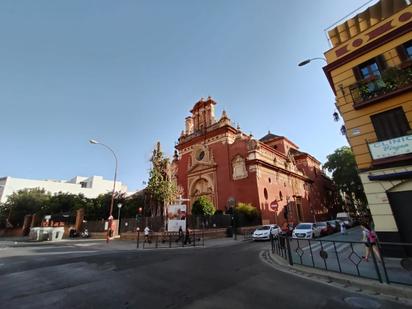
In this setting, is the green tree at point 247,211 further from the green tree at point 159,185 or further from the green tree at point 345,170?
the green tree at point 345,170

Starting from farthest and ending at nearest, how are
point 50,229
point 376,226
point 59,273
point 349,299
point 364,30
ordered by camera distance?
point 50,229, point 364,30, point 376,226, point 59,273, point 349,299

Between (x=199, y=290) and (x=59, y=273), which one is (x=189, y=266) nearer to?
(x=199, y=290)

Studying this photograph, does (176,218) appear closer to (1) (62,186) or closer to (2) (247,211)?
(2) (247,211)

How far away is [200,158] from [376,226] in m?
28.0

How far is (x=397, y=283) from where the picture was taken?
5938 millimetres

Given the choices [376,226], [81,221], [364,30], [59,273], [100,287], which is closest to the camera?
[100,287]

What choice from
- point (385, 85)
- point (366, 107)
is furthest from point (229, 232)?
point (385, 85)

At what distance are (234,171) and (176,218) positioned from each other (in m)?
13.1

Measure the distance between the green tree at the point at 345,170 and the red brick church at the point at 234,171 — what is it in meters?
5.52

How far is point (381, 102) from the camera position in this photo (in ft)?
35.3

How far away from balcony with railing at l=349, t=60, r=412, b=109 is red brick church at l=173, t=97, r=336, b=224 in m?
17.5

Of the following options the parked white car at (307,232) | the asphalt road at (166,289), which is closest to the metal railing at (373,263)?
the asphalt road at (166,289)

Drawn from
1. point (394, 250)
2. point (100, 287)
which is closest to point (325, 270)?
point (394, 250)

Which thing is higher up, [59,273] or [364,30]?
[364,30]
